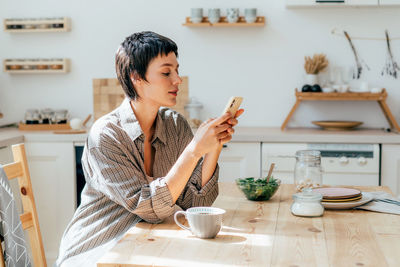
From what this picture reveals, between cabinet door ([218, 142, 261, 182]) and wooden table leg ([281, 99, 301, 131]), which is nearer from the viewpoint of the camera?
cabinet door ([218, 142, 261, 182])

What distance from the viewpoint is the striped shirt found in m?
1.75

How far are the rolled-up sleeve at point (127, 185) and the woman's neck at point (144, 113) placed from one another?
25cm

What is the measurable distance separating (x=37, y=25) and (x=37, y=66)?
296mm

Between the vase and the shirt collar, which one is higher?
the vase

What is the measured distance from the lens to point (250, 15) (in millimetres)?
3830

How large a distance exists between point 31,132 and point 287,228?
252 centimetres

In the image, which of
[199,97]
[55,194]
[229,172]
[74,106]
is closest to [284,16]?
[199,97]

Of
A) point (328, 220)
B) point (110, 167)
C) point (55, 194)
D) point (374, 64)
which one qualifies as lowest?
point (55, 194)

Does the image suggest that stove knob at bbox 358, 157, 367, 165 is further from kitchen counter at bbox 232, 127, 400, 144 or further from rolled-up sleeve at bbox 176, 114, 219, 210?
rolled-up sleeve at bbox 176, 114, 219, 210

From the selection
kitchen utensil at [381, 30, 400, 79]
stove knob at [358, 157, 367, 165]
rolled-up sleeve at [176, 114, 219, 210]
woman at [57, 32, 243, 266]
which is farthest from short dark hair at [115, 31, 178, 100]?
kitchen utensil at [381, 30, 400, 79]

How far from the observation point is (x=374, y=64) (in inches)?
154

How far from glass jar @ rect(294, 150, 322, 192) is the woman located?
0.30 meters

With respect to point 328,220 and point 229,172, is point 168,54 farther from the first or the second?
point 229,172

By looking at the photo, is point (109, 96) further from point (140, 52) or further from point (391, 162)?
point (140, 52)
